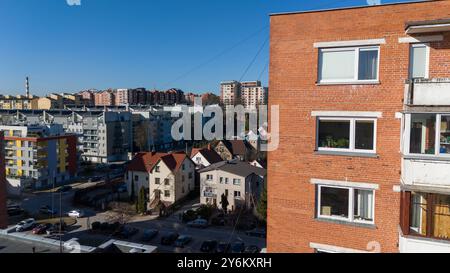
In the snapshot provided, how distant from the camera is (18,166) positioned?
38.8m

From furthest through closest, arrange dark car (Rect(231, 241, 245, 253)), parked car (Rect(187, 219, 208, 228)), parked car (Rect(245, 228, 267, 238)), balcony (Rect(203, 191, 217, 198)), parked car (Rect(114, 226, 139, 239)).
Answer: balcony (Rect(203, 191, 217, 198))
parked car (Rect(187, 219, 208, 228))
parked car (Rect(114, 226, 139, 239))
parked car (Rect(245, 228, 267, 238))
dark car (Rect(231, 241, 245, 253))

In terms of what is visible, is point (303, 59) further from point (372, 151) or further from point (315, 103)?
point (372, 151)

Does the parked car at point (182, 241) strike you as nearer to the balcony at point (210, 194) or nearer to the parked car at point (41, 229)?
the balcony at point (210, 194)

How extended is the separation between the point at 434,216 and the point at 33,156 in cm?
4141

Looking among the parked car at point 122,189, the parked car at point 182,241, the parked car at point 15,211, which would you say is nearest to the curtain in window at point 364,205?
the parked car at point 182,241

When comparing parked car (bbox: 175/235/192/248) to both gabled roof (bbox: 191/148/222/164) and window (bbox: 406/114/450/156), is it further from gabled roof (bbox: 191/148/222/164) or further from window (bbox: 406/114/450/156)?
window (bbox: 406/114/450/156)

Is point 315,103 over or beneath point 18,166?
over

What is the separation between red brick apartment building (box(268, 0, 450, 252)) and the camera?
5.75 metres

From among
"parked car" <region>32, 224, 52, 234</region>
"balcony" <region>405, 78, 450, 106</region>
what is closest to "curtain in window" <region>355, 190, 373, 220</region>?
"balcony" <region>405, 78, 450, 106</region>

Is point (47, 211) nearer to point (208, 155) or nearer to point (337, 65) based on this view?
point (208, 155)

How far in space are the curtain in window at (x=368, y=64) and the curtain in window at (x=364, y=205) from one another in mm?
2260

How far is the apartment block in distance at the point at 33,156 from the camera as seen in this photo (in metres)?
37.9

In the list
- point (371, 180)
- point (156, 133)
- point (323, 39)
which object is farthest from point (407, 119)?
point (156, 133)
